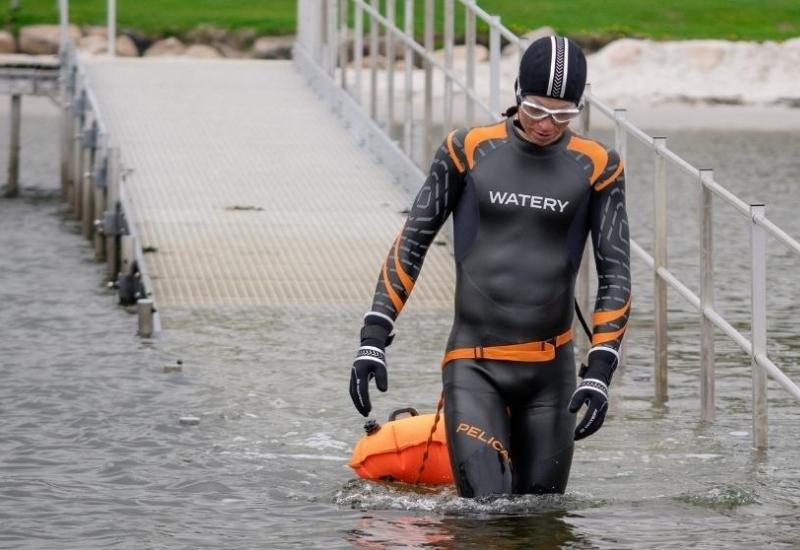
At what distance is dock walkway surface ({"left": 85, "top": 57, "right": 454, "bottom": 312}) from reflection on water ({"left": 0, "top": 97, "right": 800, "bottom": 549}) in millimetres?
555

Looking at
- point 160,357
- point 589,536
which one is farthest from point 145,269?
point 589,536

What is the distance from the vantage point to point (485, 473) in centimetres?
732

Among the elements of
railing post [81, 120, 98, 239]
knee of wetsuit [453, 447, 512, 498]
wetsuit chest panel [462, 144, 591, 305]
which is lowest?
railing post [81, 120, 98, 239]

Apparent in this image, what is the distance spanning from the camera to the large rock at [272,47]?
47.8m

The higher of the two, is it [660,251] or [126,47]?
[660,251]

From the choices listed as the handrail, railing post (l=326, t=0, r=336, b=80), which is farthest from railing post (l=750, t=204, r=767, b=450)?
railing post (l=326, t=0, r=336, b=80)

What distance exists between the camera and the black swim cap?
284 inches

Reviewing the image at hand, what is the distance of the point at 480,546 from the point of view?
7.80 meters

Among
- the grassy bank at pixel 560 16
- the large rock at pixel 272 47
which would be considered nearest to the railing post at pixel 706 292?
the large rock at pixel 272 47

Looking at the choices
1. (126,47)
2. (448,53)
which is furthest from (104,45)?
(448,53)

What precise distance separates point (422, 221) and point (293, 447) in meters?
2.79

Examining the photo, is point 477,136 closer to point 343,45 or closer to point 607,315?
point 607,315

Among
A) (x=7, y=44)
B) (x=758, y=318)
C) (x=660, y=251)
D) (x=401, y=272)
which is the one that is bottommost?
(x=7, y=44)

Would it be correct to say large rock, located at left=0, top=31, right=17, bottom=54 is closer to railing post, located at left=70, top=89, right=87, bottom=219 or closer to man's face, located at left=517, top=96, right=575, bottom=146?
railing post, located at left=70, top=89, right=87, bottom=219
